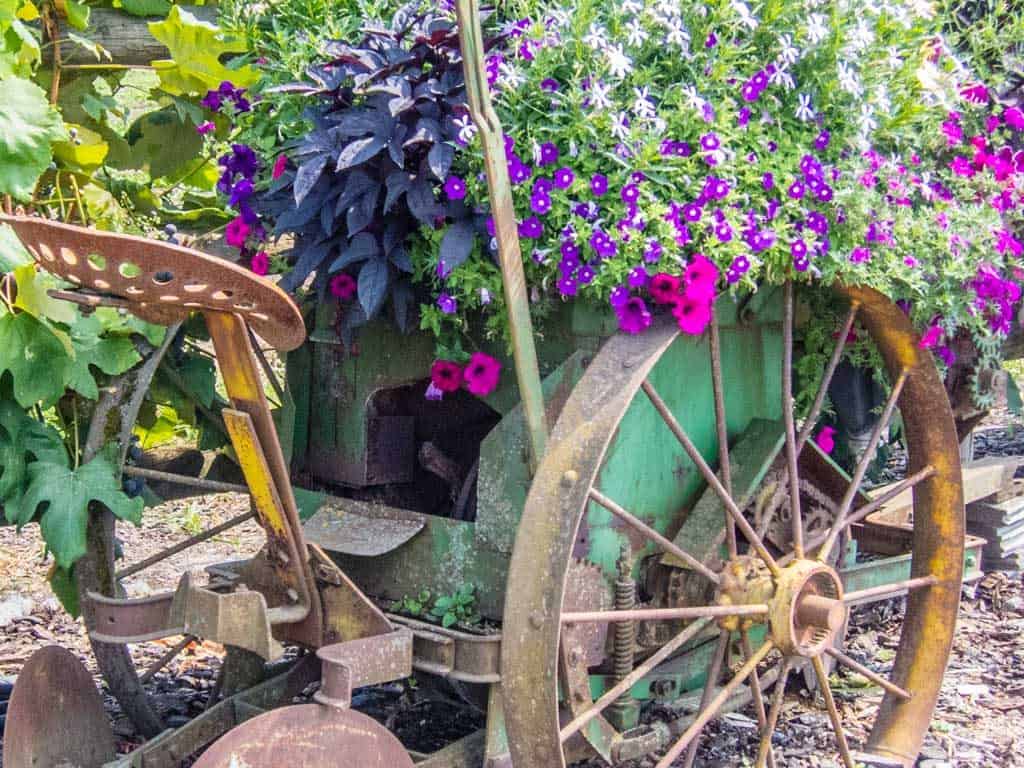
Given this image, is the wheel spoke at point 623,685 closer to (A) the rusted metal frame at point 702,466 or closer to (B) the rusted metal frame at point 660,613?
(B) the rusted metal frame at point 660,613

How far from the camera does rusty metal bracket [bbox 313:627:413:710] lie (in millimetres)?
2857

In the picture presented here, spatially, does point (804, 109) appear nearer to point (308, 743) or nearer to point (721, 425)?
point (721, 425)

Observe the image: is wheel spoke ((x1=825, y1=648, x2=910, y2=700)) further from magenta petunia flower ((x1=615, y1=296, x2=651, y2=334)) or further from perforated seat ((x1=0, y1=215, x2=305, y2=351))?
perforated seat ((x1=0, y1=215, x2=305, y2=351))

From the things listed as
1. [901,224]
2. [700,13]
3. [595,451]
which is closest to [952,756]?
[901,224]

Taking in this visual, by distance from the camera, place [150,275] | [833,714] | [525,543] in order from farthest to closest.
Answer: [833,714], [525,543], [150,275]

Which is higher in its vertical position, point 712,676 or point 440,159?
point 440,159

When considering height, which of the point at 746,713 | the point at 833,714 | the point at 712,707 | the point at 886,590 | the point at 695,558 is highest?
the point at 695,558

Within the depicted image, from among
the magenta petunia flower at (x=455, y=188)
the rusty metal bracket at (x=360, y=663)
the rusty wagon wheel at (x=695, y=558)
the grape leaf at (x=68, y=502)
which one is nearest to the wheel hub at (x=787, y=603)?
the rusty wagon wheel at (x=695, y=558)

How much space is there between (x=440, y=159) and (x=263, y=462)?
2.53 feet

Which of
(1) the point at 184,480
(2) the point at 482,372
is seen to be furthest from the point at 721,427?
(1) the point at 184,480

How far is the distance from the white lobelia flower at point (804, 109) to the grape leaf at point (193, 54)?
141 centimetres

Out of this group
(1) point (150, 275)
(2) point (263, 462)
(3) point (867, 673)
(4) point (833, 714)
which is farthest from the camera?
(3) point (867, 673)

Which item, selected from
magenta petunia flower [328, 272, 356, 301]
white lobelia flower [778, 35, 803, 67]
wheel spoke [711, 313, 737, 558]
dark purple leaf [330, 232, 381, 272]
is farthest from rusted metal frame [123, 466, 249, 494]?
white lobelia flower [778, 35, 803, 67]

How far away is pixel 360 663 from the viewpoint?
9.60ft
